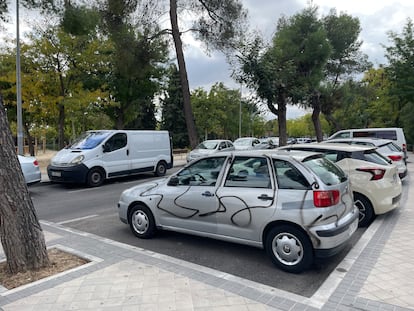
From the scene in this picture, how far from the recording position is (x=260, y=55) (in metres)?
17.4

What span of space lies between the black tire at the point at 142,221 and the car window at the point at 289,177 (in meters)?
2.18

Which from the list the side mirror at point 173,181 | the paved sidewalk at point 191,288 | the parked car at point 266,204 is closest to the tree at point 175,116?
the side mirror at point 173,181

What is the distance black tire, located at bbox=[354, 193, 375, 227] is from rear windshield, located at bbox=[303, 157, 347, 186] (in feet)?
5.75

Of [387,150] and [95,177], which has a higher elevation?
[387,150]

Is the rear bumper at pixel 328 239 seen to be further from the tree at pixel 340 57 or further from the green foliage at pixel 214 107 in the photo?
the green foliage at pixel 214 107

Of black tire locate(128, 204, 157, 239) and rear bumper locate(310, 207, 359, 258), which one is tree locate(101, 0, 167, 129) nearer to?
black tire locate(128, 204, 157, 239)

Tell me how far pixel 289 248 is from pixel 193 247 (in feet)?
5.05

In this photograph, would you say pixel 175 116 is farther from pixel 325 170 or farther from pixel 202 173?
pixel 325 170

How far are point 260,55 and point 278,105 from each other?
10.8 ft

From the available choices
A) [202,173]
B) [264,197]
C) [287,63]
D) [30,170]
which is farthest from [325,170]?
[287,63]

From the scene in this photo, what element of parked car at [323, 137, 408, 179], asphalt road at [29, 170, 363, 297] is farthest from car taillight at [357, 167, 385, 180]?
parked car at [323, 137, 408, 179]

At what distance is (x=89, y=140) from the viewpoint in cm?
1139

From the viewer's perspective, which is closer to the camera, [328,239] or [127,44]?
[328,239]

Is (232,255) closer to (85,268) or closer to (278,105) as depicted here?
(85,268)
